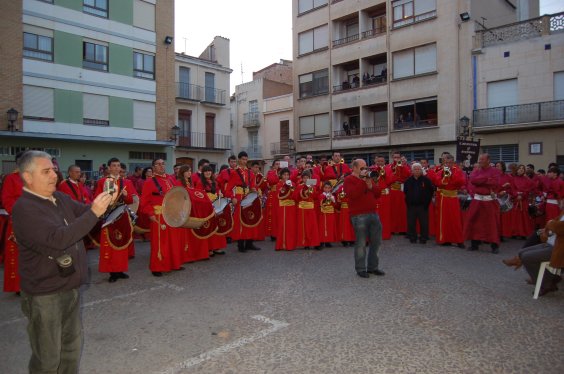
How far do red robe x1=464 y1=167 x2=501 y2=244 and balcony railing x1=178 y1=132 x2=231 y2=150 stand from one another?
85.2 feet

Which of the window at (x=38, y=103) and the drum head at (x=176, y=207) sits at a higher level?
the window at (x=38, y=103)

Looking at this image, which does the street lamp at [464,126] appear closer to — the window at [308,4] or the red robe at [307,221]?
the window at [308,4]

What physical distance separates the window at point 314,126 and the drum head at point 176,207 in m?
26.7

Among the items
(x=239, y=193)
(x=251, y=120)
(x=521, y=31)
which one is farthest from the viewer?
(x=251, y=120)

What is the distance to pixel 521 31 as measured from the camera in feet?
78.1

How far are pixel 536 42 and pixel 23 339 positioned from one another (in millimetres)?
25883

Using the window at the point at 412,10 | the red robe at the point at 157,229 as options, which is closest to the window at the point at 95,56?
the window at the point at 412,10

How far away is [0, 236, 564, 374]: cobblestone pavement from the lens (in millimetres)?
4047

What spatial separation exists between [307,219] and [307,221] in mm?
47

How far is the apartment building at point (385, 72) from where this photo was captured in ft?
85.4

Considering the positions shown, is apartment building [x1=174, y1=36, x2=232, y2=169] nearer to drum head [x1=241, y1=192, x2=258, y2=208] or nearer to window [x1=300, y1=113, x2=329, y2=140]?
window [x1=300, y1=113, x2=329, y2=140]

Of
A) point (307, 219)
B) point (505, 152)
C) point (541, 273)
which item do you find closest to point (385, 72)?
point (505, 152)

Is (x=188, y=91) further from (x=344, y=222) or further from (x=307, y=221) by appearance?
(x=307, y=221)

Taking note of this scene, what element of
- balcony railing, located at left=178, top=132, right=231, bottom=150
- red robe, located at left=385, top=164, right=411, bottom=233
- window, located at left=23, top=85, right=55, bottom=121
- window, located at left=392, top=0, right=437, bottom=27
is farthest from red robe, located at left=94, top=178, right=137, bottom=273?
balcony railing, located at left=178, top=132, right=231, bottom=150
